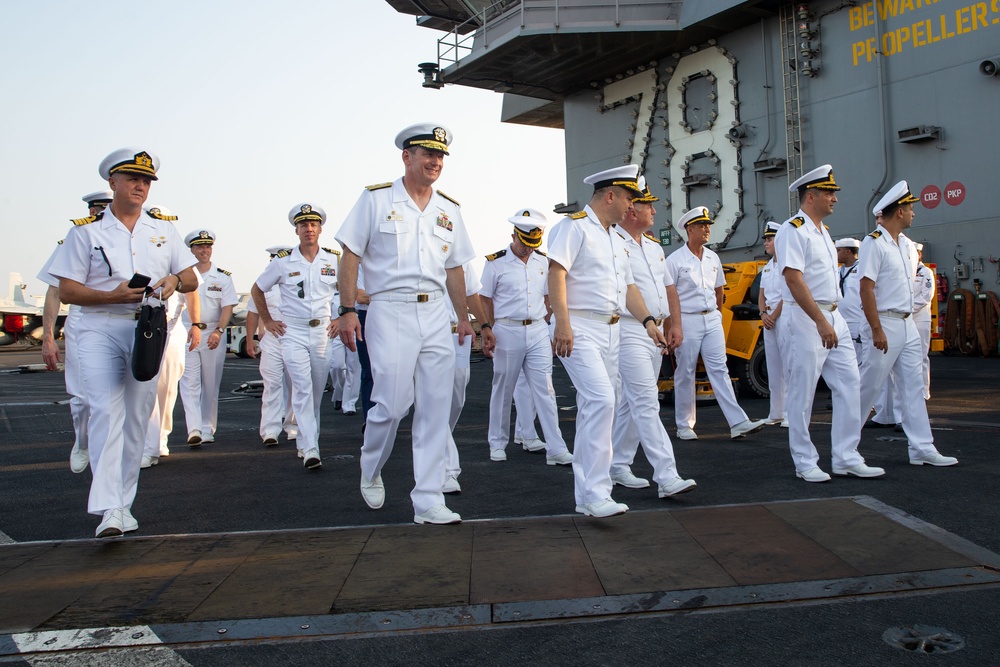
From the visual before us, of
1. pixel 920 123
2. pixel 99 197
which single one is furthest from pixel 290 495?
pixel 920 123

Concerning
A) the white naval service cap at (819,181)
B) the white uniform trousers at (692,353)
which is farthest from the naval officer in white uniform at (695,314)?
the white naval service cap at (819,181)

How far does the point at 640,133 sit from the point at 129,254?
21275 millimetres

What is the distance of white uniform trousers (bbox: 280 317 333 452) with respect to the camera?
707 cm

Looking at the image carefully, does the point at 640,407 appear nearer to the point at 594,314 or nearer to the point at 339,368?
the point at 594,314

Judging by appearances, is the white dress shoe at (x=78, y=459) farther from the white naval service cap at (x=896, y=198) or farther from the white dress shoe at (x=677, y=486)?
the white naval service cap at (x=896, y=198)

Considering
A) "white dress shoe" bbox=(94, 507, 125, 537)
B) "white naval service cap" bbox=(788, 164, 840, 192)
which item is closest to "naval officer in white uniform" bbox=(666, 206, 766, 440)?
"white naval service cap" bbox=(788, 164, 840, 192)

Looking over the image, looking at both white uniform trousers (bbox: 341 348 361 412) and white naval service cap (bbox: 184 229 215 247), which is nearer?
white naval service cap (bbox: 184 229 215 247)

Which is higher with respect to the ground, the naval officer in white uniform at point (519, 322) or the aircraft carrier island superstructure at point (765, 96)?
the aircraft carrier island superstructure at point (765, 96)

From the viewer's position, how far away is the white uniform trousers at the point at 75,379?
632 centimetres

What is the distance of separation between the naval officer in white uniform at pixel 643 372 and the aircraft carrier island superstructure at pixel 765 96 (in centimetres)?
1337

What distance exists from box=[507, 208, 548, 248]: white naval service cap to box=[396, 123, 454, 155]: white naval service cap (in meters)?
2.87

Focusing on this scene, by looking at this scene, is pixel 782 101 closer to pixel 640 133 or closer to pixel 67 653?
pixel 640 133

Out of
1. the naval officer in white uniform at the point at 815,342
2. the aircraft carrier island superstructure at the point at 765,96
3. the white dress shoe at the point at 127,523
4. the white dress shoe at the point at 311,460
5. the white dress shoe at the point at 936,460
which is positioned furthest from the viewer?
the aircraft carrier island superstructure at the point at 765,96

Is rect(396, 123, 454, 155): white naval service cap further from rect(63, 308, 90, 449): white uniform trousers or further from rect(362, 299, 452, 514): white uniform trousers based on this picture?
rect(63, 308, 90, 449): white uniform trousers
